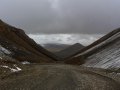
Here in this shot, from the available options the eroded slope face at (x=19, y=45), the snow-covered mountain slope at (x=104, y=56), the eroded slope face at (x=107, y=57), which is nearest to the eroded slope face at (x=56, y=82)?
the eroded slope face at (x=107, y=57)

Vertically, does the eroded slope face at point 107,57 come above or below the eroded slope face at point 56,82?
above

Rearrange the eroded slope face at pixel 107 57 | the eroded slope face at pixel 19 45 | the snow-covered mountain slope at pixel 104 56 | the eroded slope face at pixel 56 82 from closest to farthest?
the eroded slope face at pixel 56 82, the eroded slope face at pixel 107 57, the snow-covered mountain slope at pixel 104 56, the eroded slope face at pixel 19 45

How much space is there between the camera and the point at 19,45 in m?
141

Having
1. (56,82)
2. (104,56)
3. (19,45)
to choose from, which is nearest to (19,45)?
(19,45)

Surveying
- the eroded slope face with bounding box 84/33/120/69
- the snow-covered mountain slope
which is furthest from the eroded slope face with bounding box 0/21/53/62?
the eroded slope face with bounding box 84/33/120/69

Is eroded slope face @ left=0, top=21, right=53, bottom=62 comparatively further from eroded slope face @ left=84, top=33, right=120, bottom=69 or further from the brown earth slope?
eroded slope face @ left=84, top=33, right=120, bottom=69

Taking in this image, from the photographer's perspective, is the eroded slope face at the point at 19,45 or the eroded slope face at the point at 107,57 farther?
the eroded slope face at the point at 19,45

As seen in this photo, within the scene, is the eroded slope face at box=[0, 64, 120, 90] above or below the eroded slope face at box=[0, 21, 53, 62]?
below

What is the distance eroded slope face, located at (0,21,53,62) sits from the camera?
119 m

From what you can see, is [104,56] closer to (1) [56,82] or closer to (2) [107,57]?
(2) [107,57]

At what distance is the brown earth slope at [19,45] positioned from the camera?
119375 millimetres

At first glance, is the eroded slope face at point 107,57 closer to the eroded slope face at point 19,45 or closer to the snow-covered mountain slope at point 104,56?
the snow-covered mountain slope at point 104,56

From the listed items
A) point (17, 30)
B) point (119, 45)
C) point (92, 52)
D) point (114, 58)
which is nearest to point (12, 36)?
point (17, 30)

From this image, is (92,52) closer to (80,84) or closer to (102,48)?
(102,48)
